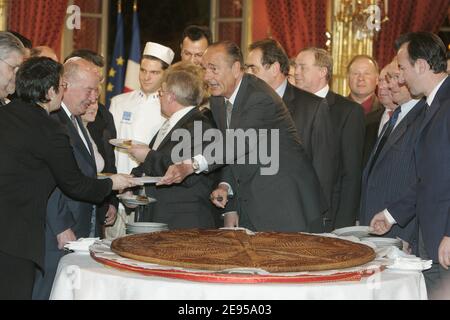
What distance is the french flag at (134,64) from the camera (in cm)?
887

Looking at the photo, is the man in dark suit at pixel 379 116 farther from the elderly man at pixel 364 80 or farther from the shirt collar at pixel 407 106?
the shirt collar at pixel 407 106

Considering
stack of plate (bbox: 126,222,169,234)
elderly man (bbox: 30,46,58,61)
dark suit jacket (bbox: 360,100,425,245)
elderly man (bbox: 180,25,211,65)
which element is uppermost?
elderly man (bbox: 180,25,211,65)

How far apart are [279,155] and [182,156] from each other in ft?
1.83

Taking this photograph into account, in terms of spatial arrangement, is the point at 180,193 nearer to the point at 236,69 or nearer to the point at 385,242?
the point at 236,69

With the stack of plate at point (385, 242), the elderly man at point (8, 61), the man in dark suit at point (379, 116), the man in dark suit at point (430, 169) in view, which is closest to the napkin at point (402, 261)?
the stack of plate at point (385, 242)

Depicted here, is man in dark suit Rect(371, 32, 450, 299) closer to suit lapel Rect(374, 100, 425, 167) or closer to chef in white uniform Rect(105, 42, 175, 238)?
suit lapel Rect(374, 100, 425, 167)

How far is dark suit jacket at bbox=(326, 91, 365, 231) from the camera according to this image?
5480 millimetres

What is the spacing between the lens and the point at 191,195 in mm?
4699

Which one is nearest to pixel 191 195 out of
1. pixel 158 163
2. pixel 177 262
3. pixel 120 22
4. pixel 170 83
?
pixel 158 163

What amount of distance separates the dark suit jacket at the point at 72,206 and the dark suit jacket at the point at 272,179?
689 millimetres

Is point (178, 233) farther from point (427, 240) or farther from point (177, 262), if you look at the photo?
point (427, 240)

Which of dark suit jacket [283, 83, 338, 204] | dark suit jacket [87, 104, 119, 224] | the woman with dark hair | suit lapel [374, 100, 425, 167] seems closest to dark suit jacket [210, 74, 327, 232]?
suit lapel [374, 100, 425, 167]

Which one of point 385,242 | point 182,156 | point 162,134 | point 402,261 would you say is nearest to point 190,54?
point 162,134

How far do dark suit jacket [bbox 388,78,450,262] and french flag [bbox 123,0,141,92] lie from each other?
5249 mm
